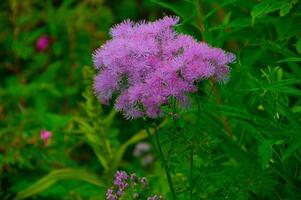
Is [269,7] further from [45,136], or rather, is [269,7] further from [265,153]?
[45,136]

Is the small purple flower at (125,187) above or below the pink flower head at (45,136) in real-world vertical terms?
below

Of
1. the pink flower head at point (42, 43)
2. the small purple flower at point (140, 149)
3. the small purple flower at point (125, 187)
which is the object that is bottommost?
the small purple flower at point (125, 187)

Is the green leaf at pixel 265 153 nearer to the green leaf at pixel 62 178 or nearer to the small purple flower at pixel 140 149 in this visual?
the green leaf at pixel 62 178

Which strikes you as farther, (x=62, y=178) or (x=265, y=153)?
(x=62, y=178)

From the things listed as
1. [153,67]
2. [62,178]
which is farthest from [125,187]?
[62,178]

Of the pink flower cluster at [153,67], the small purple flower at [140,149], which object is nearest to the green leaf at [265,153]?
the pink flower cluster at [153,67]

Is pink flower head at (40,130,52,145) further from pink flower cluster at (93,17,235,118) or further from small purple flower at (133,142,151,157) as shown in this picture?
pink flower cluster at (93,17,235,118)
